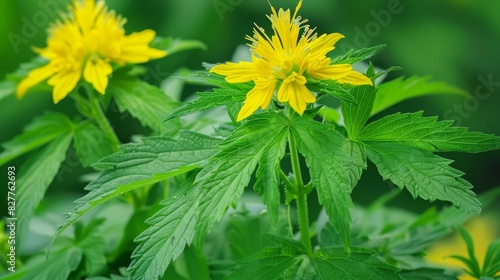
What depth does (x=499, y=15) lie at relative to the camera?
1553 millimetres

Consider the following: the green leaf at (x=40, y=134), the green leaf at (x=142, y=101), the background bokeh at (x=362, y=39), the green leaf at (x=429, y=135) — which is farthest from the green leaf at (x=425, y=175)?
the background bokeh at (x=362, y=39)

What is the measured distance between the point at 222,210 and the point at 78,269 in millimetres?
278

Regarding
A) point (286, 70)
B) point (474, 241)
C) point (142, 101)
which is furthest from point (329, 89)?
point (474, 241)

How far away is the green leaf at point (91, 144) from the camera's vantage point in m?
0.69

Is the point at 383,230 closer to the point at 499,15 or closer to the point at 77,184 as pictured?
the point at 77,184

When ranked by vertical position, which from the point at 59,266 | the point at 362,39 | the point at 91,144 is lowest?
the point at 59,266

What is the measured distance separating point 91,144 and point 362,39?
759 millimetres

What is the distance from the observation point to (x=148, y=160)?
0.56 m

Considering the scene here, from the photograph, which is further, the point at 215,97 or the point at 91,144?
the point at 91,144

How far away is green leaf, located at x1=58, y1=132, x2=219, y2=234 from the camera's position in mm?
540

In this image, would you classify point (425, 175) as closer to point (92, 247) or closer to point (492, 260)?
point (492, 260)

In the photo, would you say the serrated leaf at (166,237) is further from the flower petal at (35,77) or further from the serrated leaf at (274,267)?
the flower petal at (35,77)

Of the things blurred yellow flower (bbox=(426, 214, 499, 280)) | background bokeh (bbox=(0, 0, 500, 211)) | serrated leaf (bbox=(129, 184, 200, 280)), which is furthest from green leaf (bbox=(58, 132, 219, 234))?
background bokeh (bbox=(0, 0, 500, 211))

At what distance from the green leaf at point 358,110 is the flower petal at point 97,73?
23 centimetres
